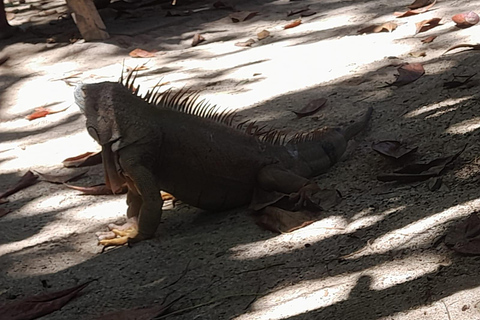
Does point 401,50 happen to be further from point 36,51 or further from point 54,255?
point 36,51

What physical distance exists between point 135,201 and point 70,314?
110 centimetres

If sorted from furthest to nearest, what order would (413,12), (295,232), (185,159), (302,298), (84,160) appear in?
(413,12)
(84,160)
(185,159)
(295,232)
(302,298)

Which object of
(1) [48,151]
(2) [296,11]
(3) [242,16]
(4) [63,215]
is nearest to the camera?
(4) [63,215]

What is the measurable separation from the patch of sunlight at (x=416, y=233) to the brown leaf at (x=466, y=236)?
8 cm

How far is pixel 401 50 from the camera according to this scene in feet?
19.5

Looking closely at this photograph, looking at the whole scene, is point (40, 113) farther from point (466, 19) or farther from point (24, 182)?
point (466, 19)

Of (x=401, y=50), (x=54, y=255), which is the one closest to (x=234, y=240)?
(x=54, y=255)

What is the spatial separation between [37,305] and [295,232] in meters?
1.25

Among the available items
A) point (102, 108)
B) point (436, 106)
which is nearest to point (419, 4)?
point (436, 106)

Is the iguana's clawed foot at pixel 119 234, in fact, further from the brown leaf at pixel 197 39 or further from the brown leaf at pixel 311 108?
the brown leaf at pixel 197 39

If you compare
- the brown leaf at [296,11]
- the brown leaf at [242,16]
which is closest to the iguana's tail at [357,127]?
the brown leaf at [296,11]

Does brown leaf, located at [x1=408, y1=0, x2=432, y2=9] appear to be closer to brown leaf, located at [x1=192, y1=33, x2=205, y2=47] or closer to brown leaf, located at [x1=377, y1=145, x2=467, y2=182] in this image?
brown leaf, located at [x1=192, y1=33, x2=205, y2=47]

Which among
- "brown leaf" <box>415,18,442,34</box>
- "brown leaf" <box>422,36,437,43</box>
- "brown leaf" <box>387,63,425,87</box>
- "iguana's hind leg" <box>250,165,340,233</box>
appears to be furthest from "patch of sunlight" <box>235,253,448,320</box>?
"brown leaf" <box>415,18,442,34</box>

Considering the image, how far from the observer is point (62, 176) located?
16.4 ft
